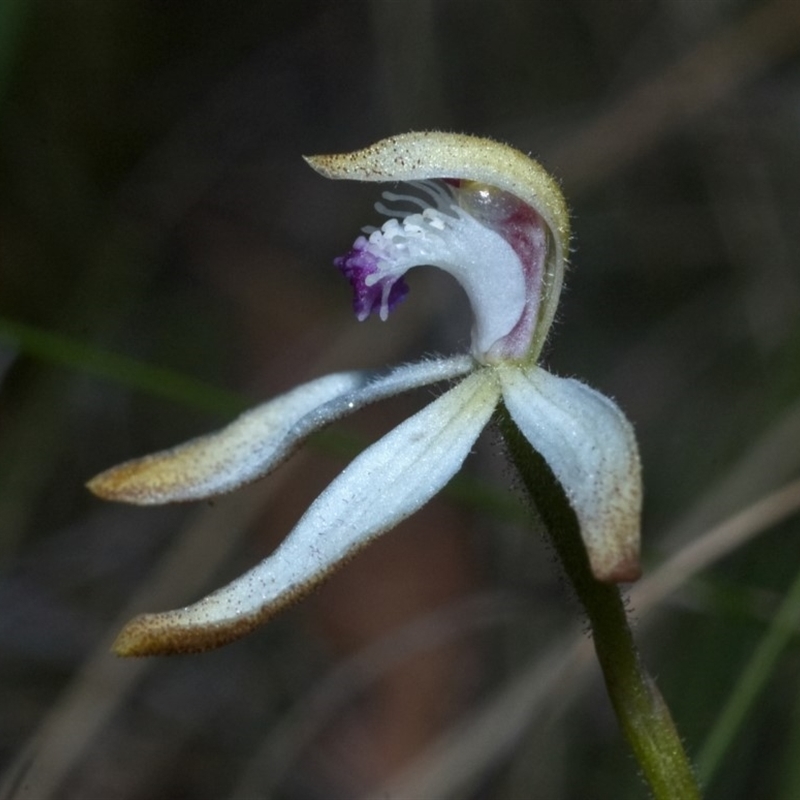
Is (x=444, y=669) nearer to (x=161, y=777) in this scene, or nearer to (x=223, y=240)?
(x=161, y=777)

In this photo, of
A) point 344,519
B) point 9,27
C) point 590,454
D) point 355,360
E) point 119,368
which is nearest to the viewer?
point 590,454

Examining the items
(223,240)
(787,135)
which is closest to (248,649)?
(223,240)

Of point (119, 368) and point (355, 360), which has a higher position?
point (119, 368)

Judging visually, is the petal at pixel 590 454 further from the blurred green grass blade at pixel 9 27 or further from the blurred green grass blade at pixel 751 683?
the blurred green grass blade at pixel 9 27

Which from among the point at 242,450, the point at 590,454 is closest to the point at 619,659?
the point at 590,454

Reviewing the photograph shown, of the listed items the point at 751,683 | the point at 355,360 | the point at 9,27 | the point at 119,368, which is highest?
the point at 9,27

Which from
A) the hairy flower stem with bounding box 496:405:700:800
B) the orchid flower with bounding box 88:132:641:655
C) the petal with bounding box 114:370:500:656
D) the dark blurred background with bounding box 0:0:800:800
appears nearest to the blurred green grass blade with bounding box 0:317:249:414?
the dark blurred background with bounding box 0:0:800:800

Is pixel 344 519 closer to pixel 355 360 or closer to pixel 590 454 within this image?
pixel 590 454
